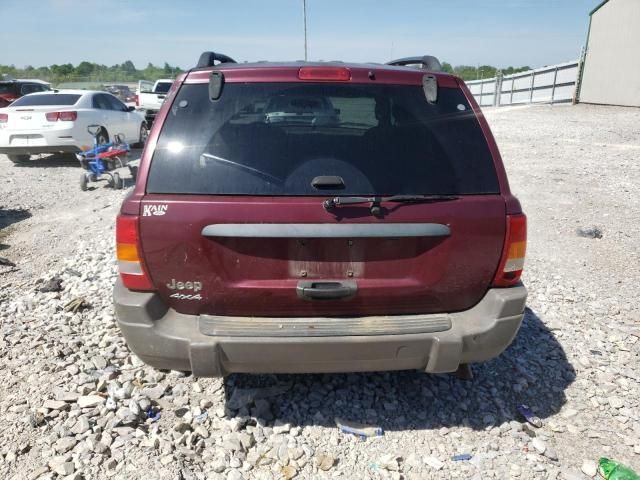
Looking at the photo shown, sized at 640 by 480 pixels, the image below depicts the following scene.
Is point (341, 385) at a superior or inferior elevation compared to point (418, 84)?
inferior

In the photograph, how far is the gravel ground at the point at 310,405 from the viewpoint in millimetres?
2557

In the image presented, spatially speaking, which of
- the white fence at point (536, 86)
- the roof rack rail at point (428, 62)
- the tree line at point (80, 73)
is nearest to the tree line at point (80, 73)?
the tree line at point (80, 73)

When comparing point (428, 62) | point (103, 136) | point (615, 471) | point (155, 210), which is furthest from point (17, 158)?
point (615, 471)

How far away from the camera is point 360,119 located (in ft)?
9.20

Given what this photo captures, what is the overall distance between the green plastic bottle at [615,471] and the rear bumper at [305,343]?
2.76 feet

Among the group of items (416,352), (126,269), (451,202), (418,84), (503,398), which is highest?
(418,84)

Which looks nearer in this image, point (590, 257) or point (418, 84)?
point (418, 84)

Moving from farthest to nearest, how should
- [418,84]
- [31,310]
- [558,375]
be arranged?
[31,310]
[558,375]
[418,84]

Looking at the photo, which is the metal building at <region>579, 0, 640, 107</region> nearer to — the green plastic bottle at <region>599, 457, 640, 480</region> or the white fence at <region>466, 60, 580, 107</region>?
the white fence at <region>466, 60, 580, 107</region>

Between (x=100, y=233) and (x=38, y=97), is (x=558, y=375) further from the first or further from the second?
(x=38, y=97)

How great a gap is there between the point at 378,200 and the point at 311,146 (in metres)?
0.45

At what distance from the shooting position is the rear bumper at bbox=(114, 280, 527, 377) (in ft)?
7.62

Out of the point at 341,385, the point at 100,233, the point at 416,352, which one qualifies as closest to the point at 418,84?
the point at 416,352

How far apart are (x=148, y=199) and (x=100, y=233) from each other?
178 inches
